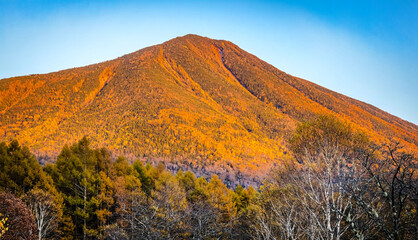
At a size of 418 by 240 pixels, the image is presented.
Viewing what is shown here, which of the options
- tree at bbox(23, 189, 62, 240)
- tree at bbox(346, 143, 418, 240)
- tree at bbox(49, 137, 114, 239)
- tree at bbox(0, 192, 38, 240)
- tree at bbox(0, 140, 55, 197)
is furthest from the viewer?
tree at bbox(49, 137, 114, 239)

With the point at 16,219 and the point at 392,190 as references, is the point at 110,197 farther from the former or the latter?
the point at 392,190

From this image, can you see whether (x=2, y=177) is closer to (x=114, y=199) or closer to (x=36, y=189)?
(x=36, y=189)

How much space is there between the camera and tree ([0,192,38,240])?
47.9 ft

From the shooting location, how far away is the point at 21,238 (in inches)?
589

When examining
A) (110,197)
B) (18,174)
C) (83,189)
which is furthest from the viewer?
(110,197)

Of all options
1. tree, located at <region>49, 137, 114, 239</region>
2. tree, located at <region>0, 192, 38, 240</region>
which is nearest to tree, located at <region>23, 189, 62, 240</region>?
tree, located at <region>49, 137, 114, 239</region>

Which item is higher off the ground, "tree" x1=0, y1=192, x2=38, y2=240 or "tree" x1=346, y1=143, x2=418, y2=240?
"tree" x1=346, y1=143, x2=418, y2=240

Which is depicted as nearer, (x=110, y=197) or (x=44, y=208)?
(x=44, y=208)

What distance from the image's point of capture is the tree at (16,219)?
1461 cm

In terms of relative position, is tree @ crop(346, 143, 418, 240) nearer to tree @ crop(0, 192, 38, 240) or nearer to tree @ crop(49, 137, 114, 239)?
tree @ crop(0, 192, 38, 240)

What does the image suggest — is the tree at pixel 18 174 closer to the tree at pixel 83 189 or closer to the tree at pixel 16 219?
the tree at pixel 83 189

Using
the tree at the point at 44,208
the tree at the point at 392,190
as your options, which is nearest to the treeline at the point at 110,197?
the tree at the point at 44,208

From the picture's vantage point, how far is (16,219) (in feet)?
48.3

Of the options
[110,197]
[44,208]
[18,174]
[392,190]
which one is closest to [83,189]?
[110,197]
